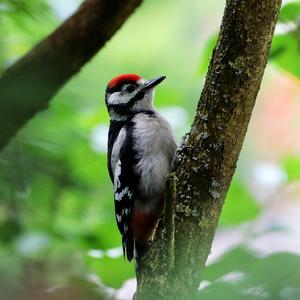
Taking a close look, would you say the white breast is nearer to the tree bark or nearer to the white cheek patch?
the white cheek patch

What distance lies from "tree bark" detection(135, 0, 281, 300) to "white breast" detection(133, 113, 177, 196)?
1213 mm

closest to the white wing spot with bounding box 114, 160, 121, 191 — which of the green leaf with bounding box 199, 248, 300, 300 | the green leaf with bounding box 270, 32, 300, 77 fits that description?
the green leaf with bounding box 270, 32, 300, 77

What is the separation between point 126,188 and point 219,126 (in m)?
1.28

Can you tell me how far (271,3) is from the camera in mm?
1853

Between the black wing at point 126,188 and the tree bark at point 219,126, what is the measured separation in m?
0.92

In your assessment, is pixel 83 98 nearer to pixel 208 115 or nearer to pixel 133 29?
pixel 208 115

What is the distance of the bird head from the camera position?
3617mm

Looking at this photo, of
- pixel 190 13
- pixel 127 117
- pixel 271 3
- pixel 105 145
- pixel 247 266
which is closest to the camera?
pixel 247 266

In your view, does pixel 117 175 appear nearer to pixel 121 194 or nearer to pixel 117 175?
pixel 117 175

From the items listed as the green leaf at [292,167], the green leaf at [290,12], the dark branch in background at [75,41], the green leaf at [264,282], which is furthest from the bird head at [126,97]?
the green leaf at [264,282]

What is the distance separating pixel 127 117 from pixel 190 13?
13.0 feet

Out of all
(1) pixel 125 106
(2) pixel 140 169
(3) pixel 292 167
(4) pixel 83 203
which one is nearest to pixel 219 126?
(3) pixel 292 167

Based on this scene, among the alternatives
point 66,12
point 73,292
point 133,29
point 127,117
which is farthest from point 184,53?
point 73,292

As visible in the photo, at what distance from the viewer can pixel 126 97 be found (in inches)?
144
